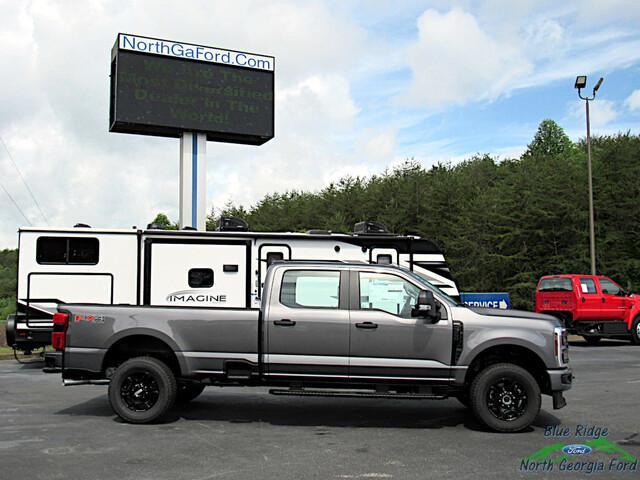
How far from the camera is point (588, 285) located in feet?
65.4

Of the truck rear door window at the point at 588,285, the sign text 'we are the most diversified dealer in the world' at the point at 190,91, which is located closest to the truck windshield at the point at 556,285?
the truck rear door window at the point at 588,285

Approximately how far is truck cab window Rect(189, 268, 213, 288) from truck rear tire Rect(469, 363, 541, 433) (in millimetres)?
7438

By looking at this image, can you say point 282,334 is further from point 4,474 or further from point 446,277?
point 446,277

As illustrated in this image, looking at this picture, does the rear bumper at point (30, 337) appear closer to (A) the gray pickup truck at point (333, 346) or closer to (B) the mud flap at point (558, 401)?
(A) the gray pickup truck at point (333, 346)

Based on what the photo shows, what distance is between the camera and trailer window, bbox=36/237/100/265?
13688mm

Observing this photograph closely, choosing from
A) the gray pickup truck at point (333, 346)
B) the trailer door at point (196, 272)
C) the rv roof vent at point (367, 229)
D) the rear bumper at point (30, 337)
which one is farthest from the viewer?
the rv roof vent at point (367, 229)

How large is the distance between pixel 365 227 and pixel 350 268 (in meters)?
6.70

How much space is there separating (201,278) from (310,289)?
6211 millimetres

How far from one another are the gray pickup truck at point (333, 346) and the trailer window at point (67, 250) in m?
5.34

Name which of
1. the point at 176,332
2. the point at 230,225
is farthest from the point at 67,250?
the point at 176,332

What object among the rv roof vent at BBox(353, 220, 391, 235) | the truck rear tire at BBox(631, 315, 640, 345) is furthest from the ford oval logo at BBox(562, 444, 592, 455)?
the truck rear tire at BBox(631, 315, 640, 345)

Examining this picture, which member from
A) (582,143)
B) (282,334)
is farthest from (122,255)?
(582,143)

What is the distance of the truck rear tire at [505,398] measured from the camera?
8.09 metres

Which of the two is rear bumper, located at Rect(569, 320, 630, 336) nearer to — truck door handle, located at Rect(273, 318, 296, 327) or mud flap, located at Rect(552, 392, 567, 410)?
mud flap, located at Rect(552, 392, 567, 410)
